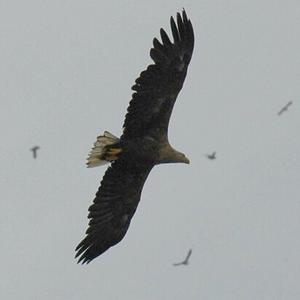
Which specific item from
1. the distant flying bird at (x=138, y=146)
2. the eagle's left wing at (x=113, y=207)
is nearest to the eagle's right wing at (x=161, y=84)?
the distant flying bird at (x=138, y=146)

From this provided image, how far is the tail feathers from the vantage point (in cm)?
5294

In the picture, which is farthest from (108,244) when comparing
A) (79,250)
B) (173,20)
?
(173,20)

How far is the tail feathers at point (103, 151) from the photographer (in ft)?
174

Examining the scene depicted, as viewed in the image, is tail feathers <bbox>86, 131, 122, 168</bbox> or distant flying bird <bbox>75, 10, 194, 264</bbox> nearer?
distant flying bird <bbox>75, 10, 194, 264</bbox>

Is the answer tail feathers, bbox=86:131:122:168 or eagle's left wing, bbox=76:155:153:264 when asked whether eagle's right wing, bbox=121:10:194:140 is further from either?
eagle's left wing, bbox=76:155:153:264

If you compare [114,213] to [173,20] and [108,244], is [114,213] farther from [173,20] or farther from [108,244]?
[173,20]

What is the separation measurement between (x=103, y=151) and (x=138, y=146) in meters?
0.63

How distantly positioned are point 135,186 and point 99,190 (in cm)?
61

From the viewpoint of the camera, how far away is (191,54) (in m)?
52.2

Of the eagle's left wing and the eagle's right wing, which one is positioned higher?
the eagle's right wing

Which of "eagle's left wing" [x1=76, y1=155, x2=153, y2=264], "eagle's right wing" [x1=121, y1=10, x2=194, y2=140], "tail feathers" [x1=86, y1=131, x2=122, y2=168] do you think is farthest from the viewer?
"eagle's left wing" [x1=76, y1=155, x2=153, y2=264]

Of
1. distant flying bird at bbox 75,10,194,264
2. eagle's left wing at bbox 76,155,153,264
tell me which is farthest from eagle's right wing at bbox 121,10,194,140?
eagle's left wing at bbox 76,155,153,264

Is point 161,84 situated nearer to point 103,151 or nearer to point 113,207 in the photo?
point 103,151

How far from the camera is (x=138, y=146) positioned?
52.8 meters
